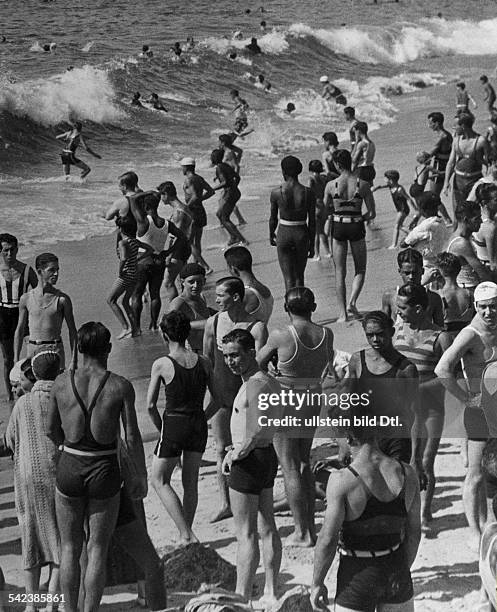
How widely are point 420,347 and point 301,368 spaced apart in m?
0.65

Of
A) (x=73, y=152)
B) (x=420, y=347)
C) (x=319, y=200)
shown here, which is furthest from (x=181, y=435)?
(x=73, y=152)

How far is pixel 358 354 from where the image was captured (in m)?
6.13

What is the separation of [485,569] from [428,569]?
5.38 ft

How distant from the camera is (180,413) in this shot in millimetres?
6250

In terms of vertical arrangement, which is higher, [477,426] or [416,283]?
[416,283]

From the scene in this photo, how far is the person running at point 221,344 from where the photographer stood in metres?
6.64

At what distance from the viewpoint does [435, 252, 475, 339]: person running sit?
7000 mm

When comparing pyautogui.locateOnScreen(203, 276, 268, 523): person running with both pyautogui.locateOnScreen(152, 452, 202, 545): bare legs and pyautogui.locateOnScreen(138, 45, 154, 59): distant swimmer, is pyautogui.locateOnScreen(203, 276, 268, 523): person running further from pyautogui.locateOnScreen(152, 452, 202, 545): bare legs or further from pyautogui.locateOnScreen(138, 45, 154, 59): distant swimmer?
pyautogui.locateOnScreen(138, 45, 154, 59): distant swimmer

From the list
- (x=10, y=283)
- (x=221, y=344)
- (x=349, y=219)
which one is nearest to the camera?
(x=221, y=344)

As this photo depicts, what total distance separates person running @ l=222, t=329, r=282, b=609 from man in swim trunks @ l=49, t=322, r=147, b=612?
491 mm

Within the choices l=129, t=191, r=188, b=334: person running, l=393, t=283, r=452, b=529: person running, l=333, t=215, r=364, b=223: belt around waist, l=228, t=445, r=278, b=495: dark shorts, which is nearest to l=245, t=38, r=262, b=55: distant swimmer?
l=129, t=191, r=188, b=334: person running

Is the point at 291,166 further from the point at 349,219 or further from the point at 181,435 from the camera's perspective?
the point at 181,435

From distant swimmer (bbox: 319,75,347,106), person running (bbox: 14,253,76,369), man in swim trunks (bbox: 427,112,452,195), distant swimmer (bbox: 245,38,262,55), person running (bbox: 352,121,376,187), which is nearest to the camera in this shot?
person running (bbox: 14,253,76,369)

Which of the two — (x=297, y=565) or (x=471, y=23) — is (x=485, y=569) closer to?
(x=297, y=565)
